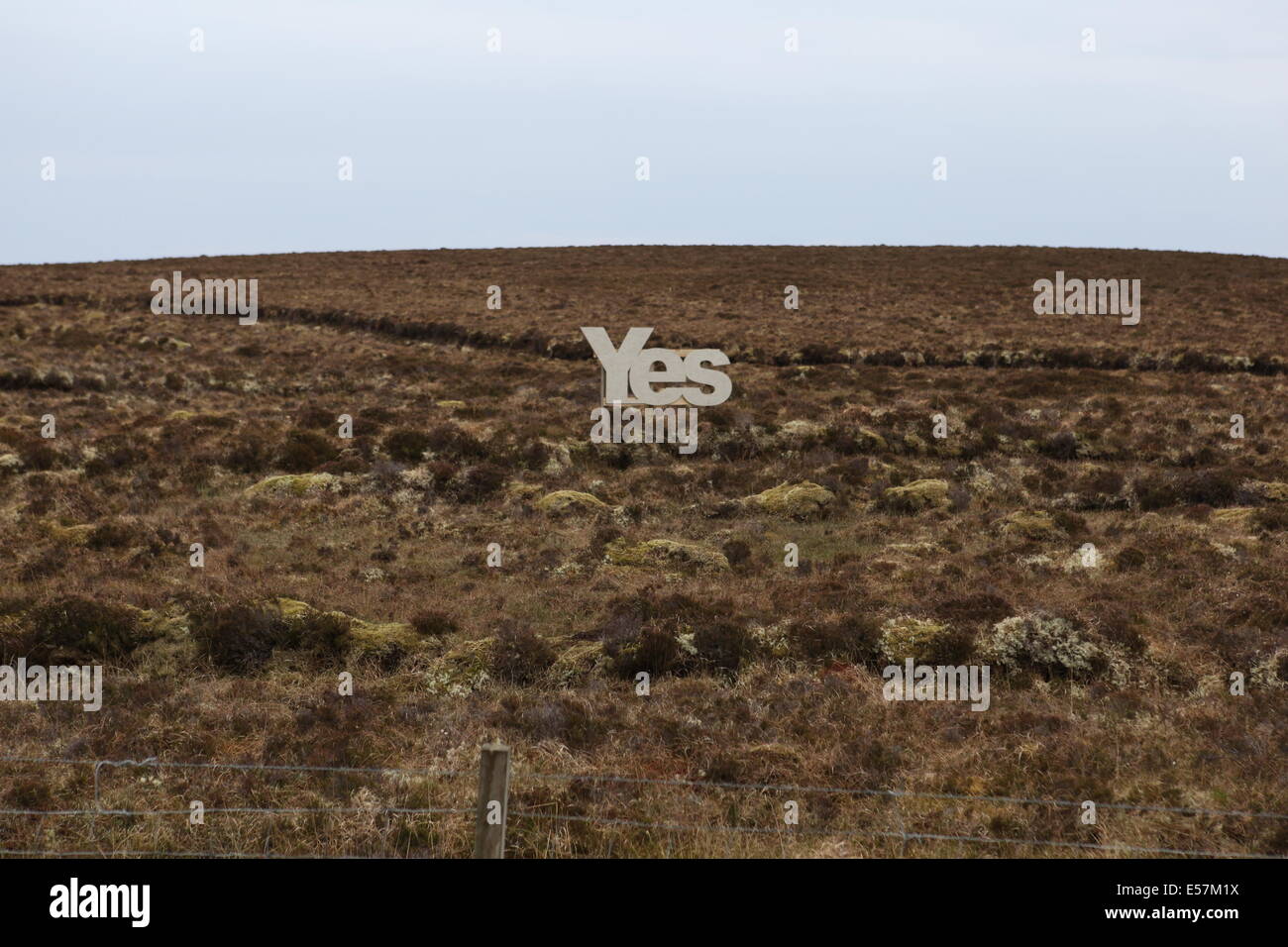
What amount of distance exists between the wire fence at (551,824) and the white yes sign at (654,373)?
65.6 feet

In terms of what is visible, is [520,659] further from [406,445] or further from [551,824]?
[406,445]

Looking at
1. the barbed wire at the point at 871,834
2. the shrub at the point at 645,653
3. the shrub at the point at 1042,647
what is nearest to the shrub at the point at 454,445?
the shrub at the point at 645,653

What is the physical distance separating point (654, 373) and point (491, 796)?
26.0 meters

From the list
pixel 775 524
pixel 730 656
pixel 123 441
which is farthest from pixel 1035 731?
pixel 123 441

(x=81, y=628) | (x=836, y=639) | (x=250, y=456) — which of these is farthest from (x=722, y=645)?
(x=250, y=456)

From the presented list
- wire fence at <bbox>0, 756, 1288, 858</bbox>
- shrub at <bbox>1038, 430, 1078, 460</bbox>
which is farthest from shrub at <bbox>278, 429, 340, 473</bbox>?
shrub at <bbox>1038, 430, 1078, 460</bbox>

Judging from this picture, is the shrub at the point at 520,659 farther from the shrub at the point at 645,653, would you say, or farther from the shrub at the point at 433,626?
the shrub at the point at 433,626

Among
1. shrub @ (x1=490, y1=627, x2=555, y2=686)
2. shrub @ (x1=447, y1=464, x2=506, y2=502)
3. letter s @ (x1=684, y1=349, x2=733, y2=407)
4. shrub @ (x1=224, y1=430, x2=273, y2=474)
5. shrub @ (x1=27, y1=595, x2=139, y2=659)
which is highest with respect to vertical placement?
letter s @ (x1=684, y1=349, x2=733, y2=407)

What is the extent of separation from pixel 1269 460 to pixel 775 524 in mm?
11585

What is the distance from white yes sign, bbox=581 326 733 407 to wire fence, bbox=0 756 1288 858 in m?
20.0

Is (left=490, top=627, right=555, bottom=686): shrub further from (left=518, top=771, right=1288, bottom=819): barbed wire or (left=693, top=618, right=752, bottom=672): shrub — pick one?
(left=518, top=771, right=1288, bottom=819): barbed wire

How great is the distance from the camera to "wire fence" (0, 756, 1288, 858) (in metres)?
6.56

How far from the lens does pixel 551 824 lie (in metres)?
7.11

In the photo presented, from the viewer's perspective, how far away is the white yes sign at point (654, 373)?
2831 centimetres
